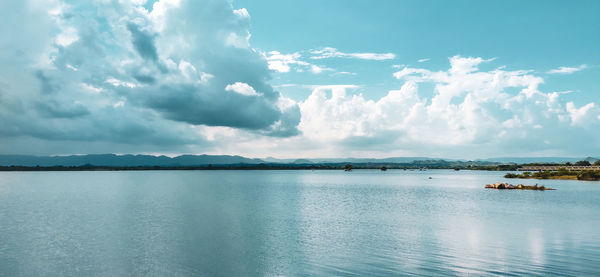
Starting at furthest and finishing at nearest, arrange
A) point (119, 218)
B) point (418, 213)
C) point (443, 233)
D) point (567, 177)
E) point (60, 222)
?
point (567, 177) → point (418, 213) → point (119, 218) → point (60, 222) → point (443, 233)

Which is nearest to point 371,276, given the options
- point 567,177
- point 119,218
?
A: point 119,218

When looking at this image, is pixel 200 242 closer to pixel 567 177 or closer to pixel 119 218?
pixel 119 218

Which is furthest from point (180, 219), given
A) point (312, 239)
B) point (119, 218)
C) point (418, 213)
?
point (418, 213)

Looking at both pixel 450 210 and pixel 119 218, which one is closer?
pixel 119 218

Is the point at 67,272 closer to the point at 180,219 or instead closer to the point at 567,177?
the point at 180,219

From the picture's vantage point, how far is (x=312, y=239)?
1518 inches

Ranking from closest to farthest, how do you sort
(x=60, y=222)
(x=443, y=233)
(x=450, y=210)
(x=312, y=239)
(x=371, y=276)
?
(x=371, y=276) < (x=312, y=239) < (x=443, y=233) < (x=60, y=222) < (x=450, y=210)

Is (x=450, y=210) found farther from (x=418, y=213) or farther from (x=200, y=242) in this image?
(x=200, y=242)

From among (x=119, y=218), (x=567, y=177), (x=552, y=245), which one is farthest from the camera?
(x=567, y=177)

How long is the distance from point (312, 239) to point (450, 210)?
118 feet

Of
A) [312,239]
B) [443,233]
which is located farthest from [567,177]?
[312,239]

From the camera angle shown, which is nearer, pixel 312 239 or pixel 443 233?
pixel 312 239

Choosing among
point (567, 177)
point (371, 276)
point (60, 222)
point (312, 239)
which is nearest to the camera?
point (371, 276)

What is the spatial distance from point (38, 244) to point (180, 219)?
726 inches
